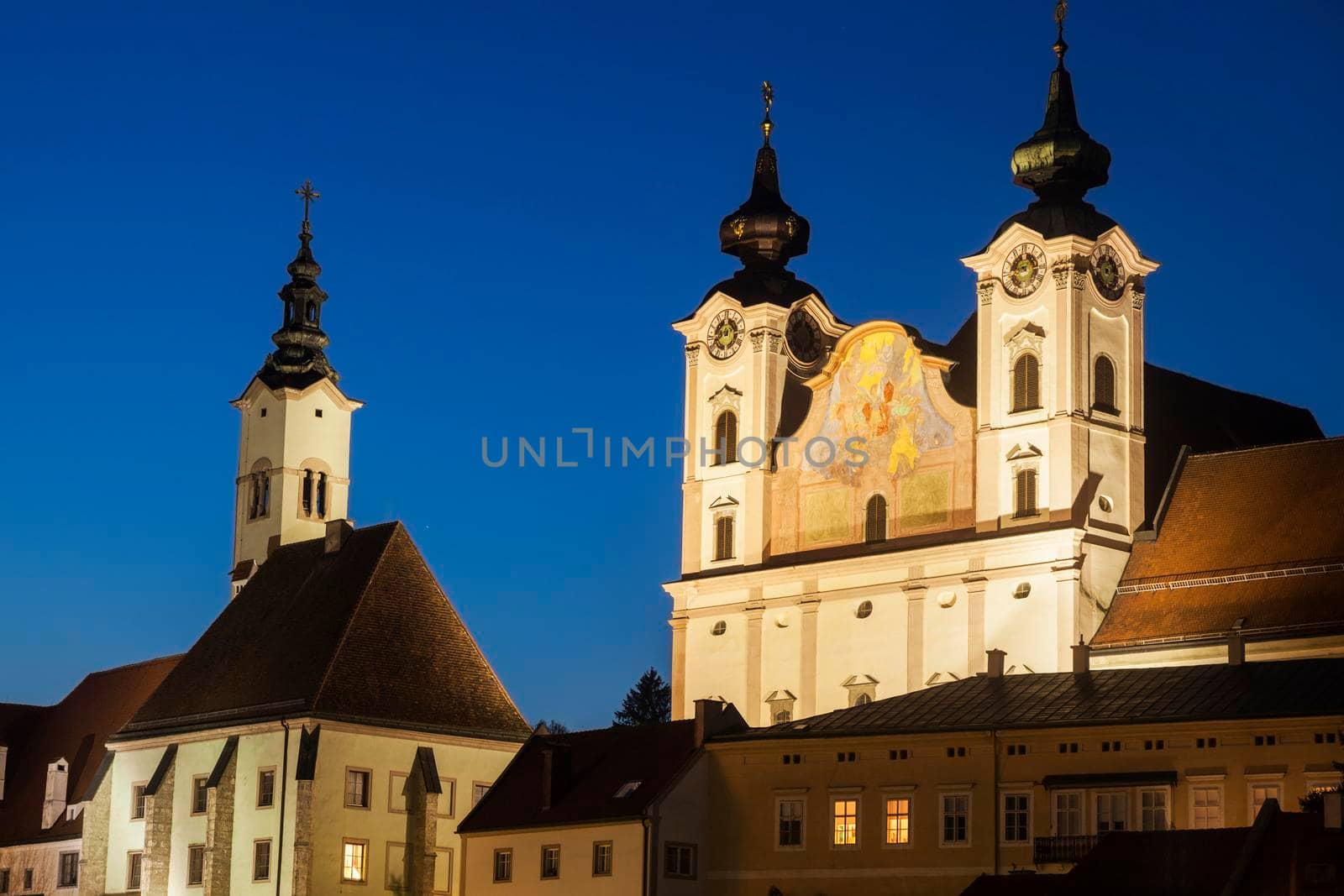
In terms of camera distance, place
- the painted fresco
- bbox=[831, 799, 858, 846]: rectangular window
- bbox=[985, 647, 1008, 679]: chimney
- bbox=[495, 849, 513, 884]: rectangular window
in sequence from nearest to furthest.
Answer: bbox=[831, 799, 858, 846]: rectangular window < bbox=[985, 647, 1008, 679]: chimney < bbox=[495, 849, 513, 884]: rectangular window < the painted fresco

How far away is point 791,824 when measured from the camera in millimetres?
48812

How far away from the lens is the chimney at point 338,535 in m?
68.9

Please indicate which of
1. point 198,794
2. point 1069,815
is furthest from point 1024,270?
point 198,794

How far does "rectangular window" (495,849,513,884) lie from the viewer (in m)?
53.3

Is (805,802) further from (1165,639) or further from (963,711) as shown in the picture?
(1165,639)

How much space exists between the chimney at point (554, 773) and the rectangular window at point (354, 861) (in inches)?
317

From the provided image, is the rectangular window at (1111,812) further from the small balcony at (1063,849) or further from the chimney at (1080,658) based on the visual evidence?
the chimney at (1080,658)

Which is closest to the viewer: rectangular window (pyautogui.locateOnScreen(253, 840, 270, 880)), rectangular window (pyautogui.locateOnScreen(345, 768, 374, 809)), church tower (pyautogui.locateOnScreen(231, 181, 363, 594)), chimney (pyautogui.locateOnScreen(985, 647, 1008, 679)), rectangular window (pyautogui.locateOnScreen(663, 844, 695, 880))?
rectangular window (pyautogui.locateOnScreen(663, 844, 695, 880))

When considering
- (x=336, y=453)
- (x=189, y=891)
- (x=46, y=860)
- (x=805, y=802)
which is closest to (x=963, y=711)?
(x=805, y=802)

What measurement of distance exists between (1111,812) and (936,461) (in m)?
21.5

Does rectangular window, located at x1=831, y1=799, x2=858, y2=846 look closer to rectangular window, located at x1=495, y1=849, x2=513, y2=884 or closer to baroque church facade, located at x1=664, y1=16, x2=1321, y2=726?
rectangular window, located at x1=495, y1=849, x2=513, y2=884

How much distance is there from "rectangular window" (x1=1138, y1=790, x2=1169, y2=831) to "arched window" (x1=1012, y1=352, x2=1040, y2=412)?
65.7 feet

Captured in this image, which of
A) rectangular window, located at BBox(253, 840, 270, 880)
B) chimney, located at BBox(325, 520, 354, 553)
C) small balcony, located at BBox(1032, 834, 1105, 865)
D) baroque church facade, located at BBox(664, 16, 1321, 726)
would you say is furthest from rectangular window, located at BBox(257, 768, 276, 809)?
small balcony, located at BBox(1032, 834, 1105, 865)

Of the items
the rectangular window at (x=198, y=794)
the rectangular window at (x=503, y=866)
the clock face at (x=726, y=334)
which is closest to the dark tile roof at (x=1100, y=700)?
the rectangular window at (x=503, y=866)
